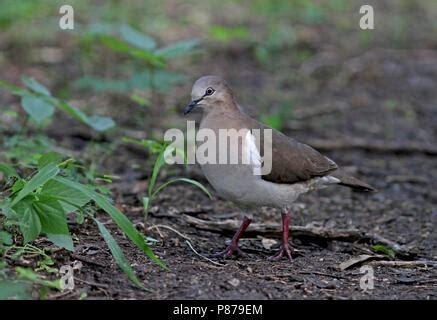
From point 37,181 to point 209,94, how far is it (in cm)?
161

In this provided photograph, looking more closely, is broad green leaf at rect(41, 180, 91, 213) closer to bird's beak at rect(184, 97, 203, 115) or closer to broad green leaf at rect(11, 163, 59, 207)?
broad green leaf at rect(11, 163, 59, 207)

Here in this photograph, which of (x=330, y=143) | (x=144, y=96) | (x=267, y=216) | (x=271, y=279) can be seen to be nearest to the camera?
(x=271, y=279)

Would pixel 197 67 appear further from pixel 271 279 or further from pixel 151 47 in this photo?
pixel 271 279

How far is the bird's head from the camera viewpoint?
5293mm

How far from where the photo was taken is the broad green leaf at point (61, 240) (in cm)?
421

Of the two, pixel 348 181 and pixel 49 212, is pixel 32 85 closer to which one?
pixel 49 212

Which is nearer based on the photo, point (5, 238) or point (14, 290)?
point (14, 290)

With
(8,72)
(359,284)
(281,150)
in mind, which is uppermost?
(8,72)

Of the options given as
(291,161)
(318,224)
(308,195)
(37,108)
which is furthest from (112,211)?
(308,195)

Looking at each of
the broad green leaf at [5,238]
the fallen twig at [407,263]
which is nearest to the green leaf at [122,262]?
the broad green leaf at [5,238]

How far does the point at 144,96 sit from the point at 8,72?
5.60 ft

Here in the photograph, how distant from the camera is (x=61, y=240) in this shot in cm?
423

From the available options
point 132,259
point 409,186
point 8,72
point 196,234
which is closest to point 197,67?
point 8,72

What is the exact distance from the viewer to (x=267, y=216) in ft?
20.8
